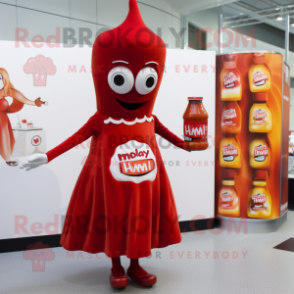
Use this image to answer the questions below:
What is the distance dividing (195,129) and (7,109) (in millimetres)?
1583

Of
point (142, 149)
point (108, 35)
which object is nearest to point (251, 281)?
point (142, 149)

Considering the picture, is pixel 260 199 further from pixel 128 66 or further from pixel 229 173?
pixel 128 66

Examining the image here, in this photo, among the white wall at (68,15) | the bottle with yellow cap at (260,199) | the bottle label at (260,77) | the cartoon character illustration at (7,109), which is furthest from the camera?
the white wall at (68,15)

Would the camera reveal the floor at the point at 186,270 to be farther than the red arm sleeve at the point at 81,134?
Yes

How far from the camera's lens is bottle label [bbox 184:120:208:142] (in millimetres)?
1954

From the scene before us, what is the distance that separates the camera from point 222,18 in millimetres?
7102

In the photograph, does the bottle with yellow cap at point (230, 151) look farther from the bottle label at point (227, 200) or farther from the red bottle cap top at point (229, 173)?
the bottle label at point (227, 200)

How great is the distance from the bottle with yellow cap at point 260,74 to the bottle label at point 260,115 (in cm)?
19

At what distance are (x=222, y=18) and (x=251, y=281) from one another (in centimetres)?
596

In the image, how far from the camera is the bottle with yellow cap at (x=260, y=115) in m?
A: 3.31

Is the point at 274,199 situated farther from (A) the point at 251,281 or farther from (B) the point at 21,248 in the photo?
(B) the point at 21,248

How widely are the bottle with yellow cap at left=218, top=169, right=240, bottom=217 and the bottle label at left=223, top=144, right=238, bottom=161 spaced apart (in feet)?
0.39

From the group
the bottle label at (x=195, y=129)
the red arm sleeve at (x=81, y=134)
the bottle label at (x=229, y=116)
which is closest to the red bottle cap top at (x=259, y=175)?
the bottle label at (x=229, y=116)

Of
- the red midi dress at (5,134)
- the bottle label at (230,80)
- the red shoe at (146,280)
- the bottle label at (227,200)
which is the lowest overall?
the red shoe at (146,280)
